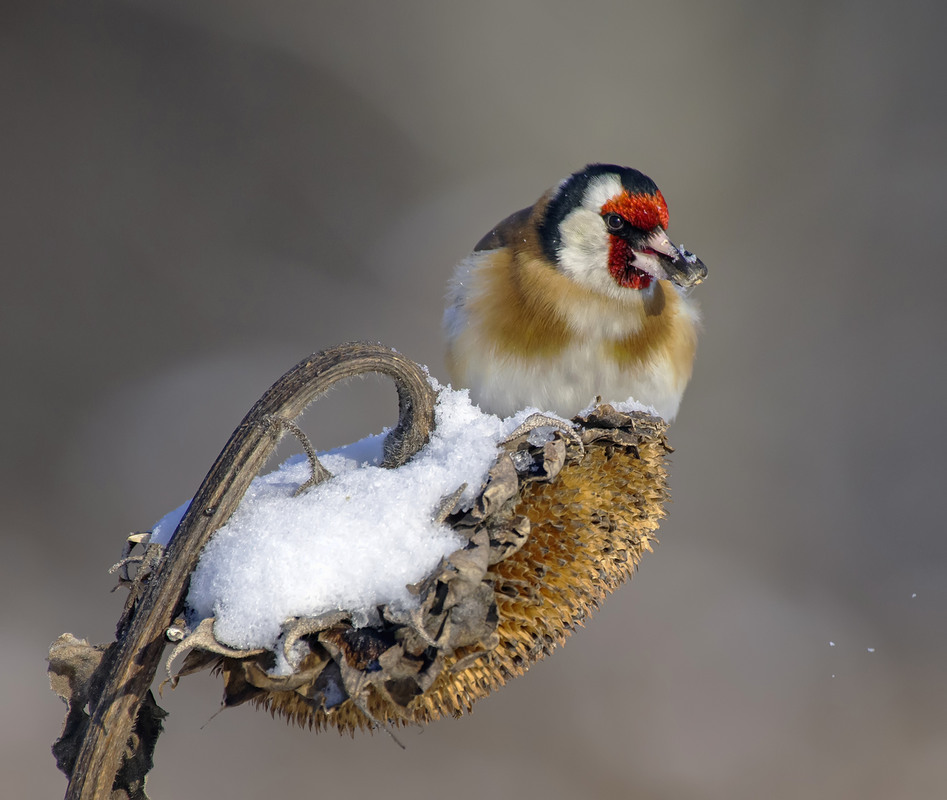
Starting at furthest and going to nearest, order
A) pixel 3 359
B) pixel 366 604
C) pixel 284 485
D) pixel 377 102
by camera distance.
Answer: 1. pixel 377 102
2. pixel 3 359
3. pixel 284 485
4. pixel 366 604

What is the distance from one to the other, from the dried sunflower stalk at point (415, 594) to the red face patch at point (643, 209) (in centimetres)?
54

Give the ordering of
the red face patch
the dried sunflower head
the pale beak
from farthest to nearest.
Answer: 1. the red face patch
2. the pale beak
3. the dried sunflower head

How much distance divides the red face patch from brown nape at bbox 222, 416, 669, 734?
523mm

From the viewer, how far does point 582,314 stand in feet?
4.72

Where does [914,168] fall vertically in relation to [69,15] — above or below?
above

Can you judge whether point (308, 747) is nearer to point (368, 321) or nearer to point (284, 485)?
point (368, 321)

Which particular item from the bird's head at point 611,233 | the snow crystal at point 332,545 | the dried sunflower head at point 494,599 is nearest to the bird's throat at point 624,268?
the bird's head at point 611,233

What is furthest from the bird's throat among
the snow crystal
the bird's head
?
the snow crystal

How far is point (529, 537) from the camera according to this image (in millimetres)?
855

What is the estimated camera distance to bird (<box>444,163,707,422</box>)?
4.61 ft

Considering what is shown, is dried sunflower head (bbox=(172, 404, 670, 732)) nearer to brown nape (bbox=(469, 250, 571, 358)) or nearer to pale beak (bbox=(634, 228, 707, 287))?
pale beak (bbox=(634, 228, 707, 287))

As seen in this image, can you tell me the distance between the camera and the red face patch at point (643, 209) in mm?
1364

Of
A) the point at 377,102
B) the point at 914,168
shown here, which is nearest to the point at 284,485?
the point at 377,102

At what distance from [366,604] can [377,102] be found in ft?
8.94
